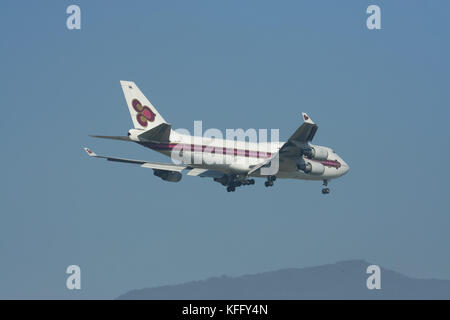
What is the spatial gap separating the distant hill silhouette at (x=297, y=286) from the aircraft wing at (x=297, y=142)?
6790cm

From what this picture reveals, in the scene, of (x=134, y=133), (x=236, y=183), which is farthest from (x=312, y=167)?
(x=134, y=133)

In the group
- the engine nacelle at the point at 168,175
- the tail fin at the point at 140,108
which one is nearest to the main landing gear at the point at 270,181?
the engine nacelle at the point at 168,175

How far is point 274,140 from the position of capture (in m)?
65.1

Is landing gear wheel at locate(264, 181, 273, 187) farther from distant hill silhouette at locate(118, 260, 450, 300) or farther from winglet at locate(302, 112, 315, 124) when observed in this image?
distant hill silhouette at locate(118, 260, 450, 300)

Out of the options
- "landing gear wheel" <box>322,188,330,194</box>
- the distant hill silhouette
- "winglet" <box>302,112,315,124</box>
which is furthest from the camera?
the distant hill silhouette

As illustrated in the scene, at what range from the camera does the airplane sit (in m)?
57.9

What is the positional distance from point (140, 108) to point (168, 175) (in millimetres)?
5638

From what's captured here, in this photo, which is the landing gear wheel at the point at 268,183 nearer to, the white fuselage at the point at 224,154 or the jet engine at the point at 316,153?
the white fuselage at the point at 224,154

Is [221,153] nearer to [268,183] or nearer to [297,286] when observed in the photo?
[268,183]

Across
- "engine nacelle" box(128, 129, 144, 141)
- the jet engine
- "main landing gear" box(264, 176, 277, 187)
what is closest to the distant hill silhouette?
"main landing gear" box(264, 176, 277, 187)

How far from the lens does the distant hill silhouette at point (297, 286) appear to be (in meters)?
142
